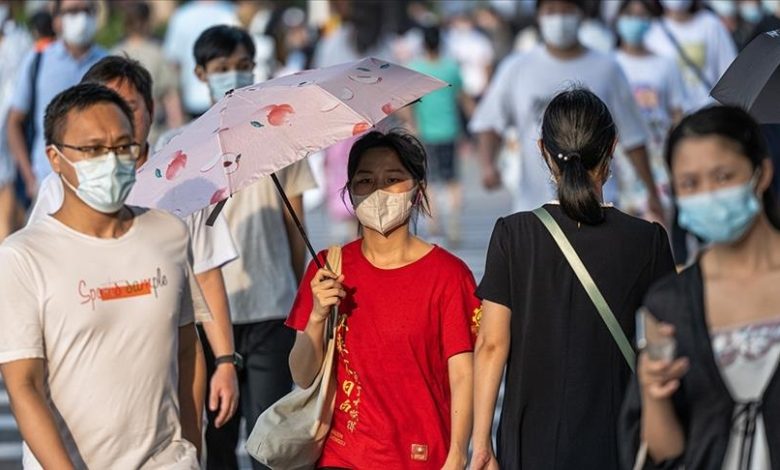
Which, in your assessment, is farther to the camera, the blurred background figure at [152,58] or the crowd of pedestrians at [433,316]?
the blurred background figure at [152,58]

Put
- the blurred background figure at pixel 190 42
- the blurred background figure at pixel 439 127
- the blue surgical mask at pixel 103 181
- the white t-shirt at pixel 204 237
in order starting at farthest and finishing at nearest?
the blurred background figure at pixel 439 127, the blurred background figure at pixel 190 42, the white t-shirt at pixel 204 237, the blue surgical mask at pixel 103 181

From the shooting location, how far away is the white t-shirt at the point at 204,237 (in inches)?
241

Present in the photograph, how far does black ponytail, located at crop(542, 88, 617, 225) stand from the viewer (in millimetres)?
5098

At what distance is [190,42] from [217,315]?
8390mm

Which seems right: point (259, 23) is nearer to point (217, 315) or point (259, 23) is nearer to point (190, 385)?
point (217, 315)

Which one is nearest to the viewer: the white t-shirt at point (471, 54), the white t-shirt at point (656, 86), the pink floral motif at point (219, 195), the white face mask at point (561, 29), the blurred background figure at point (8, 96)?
the pink floral motif at point (219, 195)

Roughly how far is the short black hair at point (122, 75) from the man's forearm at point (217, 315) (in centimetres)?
72

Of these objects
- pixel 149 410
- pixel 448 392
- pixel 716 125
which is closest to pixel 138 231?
pixel 149 410

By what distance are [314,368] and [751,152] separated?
6.53 ft

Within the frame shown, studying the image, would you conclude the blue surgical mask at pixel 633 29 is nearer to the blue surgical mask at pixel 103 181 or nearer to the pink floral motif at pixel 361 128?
the pink floral motif at pixel 361 128

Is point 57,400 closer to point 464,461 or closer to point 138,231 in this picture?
point 138,231

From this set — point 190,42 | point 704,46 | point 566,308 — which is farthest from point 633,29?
point 566,308

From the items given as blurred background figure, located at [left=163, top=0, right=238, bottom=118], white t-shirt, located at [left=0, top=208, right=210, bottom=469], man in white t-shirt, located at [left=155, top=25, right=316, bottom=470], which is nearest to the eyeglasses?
white t-shirt, located at [left=0, top=208, right=210, bottom=469]

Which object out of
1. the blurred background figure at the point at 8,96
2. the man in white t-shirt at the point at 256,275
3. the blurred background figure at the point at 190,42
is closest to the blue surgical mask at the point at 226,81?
the man in white t-shirt at the point at 256,275
